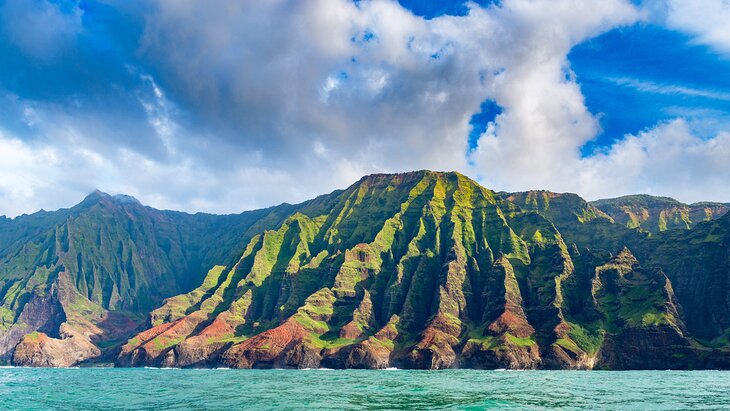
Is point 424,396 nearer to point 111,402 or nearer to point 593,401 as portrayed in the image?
point 593,401

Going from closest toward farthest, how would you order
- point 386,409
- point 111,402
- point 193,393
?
point 386,409, point 111,402, point 193,393

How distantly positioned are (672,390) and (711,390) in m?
8.11

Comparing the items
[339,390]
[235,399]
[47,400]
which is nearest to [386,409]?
[235,399]

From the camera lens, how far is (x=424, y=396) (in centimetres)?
11288

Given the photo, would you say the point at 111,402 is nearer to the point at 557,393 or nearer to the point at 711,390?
the point at 557,393

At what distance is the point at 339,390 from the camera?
425 ft

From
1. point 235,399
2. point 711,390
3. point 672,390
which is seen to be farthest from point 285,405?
point 711,390

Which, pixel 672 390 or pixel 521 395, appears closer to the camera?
pixel 521 395

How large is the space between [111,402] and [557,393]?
81.9 m

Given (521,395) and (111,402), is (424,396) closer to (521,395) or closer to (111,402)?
(521,395)

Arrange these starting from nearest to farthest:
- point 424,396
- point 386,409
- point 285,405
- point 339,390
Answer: point 386,409 → point 285,405 → point 424,396 → point 339,390

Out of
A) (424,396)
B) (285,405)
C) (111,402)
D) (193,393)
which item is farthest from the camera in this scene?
(193,393)

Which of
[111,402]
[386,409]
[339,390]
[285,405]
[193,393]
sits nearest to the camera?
[386,409]

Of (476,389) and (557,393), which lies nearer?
(557,393)
